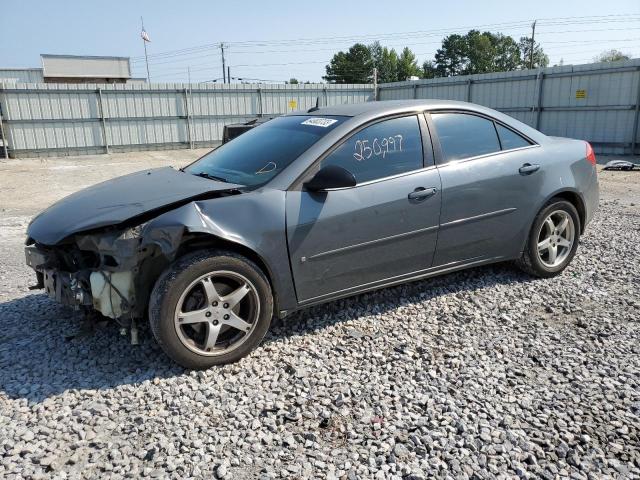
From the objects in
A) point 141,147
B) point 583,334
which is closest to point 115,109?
point 141,147

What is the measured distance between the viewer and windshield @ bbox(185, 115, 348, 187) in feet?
12.2

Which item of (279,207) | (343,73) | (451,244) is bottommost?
(451,244)

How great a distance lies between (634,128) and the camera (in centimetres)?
1559

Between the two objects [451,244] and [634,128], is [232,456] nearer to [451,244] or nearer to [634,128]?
[451,244]

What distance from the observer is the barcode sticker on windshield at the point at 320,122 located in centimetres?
391

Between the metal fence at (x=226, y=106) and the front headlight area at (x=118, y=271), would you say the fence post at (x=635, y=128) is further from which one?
the front headlight area at (x=118, y=271)

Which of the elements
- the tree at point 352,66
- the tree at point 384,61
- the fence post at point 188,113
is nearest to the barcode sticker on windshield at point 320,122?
the fence post at point 188,113

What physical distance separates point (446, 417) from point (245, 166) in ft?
7.42

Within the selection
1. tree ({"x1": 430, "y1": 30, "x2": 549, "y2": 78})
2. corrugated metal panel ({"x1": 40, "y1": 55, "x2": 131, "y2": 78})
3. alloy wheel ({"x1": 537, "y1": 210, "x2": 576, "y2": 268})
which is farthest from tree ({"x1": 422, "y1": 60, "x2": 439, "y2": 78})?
alloy wheel ({"x1": 537, "y1": 210, "x2": 576, "y2": 268})

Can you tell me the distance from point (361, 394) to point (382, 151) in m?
1.80

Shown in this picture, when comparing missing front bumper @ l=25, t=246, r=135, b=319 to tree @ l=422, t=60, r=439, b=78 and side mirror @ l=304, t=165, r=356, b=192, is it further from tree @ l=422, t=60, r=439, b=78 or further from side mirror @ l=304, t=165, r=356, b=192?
tree @ l=422, t=60, r=439, b=78

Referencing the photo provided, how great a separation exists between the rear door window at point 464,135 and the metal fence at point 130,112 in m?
15.6

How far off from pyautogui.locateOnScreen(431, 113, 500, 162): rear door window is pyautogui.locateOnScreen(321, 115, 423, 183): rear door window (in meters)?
0.24

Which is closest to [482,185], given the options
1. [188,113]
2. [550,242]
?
[550,242]
